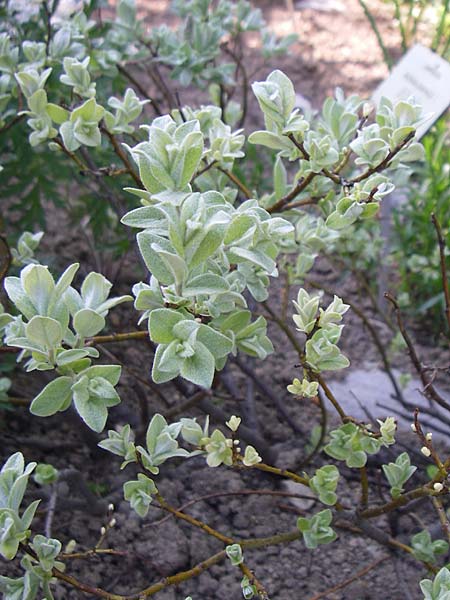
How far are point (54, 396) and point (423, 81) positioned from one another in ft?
4.07

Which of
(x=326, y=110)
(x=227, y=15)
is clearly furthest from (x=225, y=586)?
(x=227, y=15)

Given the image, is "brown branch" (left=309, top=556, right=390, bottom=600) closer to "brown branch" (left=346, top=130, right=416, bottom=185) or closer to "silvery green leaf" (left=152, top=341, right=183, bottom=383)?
"silvery green leaf" (left=152, top=341, right=183, bottom=383)

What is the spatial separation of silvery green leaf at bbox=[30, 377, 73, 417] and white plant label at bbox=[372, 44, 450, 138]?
42.9 inches

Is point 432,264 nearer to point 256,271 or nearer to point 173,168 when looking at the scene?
point 256,271

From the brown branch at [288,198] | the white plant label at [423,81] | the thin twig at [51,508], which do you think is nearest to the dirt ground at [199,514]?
the thin twig at [51,508]

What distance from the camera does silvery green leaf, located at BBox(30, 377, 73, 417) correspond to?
1.00 meters

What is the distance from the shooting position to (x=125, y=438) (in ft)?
3.71

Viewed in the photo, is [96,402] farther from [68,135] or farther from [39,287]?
[68,135]

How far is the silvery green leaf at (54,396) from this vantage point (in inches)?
39.5

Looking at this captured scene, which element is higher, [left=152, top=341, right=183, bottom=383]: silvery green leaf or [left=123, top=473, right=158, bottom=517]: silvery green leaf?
[left=152, top=341, right=183, bottom=383]: silvery green leaf

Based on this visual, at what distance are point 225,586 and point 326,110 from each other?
2.88 ft

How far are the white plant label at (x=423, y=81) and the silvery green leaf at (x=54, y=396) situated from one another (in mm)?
1090

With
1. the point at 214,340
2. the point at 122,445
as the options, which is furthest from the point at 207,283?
the point at 122,445

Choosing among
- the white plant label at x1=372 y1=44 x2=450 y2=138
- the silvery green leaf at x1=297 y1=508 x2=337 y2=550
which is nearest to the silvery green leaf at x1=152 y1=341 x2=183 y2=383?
the silvery green leaf at x1=297 y1=508 x2=337 y2=550
